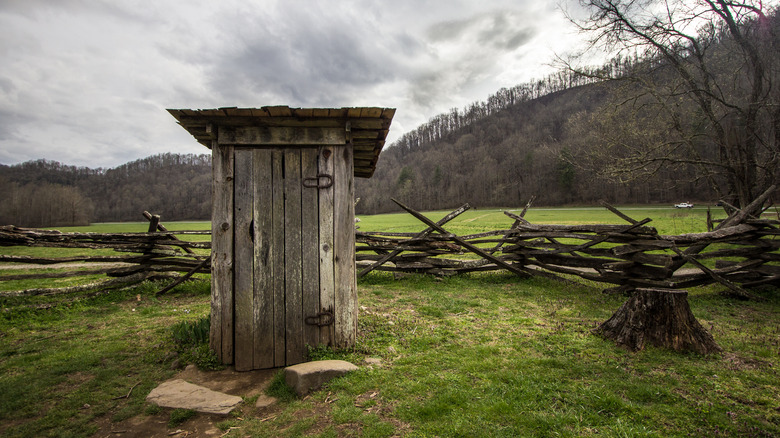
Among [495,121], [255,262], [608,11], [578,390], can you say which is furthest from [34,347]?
[495,121]

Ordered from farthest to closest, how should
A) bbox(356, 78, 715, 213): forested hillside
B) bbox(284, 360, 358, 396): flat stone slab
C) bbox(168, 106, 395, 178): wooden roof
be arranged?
bbox(356, 78, 715, 213): forested hillside, bbox(168, 106, 395, 178): wooden roof, bbox(284, 360, 358, 396): flat stone slab

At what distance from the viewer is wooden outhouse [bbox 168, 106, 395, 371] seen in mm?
4246

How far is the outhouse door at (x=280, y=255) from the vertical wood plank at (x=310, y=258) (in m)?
0.01

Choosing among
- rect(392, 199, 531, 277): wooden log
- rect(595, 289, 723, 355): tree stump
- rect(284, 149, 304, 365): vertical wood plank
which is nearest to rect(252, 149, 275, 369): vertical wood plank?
rect(284, 149, 304, 365): vertical wood plank

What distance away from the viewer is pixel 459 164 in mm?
94625

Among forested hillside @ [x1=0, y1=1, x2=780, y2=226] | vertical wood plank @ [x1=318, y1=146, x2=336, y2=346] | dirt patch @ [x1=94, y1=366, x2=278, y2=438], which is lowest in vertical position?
dirt patch @ [x1=94, y1=366, x2=278, y2=438]

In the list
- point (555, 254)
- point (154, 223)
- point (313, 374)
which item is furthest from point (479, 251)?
point (154, 223)

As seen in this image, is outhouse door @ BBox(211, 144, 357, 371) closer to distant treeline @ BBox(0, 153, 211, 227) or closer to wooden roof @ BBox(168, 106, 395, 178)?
A: wooden roof @ BBox(168, 106, 395, 178)

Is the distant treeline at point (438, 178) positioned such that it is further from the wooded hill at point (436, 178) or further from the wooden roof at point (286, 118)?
the wooden roof at point (286, 118)

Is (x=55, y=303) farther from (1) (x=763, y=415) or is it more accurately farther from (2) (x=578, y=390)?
(1) (x=763, y=415)

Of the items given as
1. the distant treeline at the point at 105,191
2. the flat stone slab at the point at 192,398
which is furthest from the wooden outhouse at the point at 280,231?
the distant treeline at the point at 105,191

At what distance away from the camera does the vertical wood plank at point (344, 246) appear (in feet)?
14.6

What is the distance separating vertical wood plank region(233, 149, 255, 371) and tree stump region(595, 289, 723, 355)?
483 centimetres

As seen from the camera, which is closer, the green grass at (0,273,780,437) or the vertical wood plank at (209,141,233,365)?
the green grass at (0,273,780,437)
